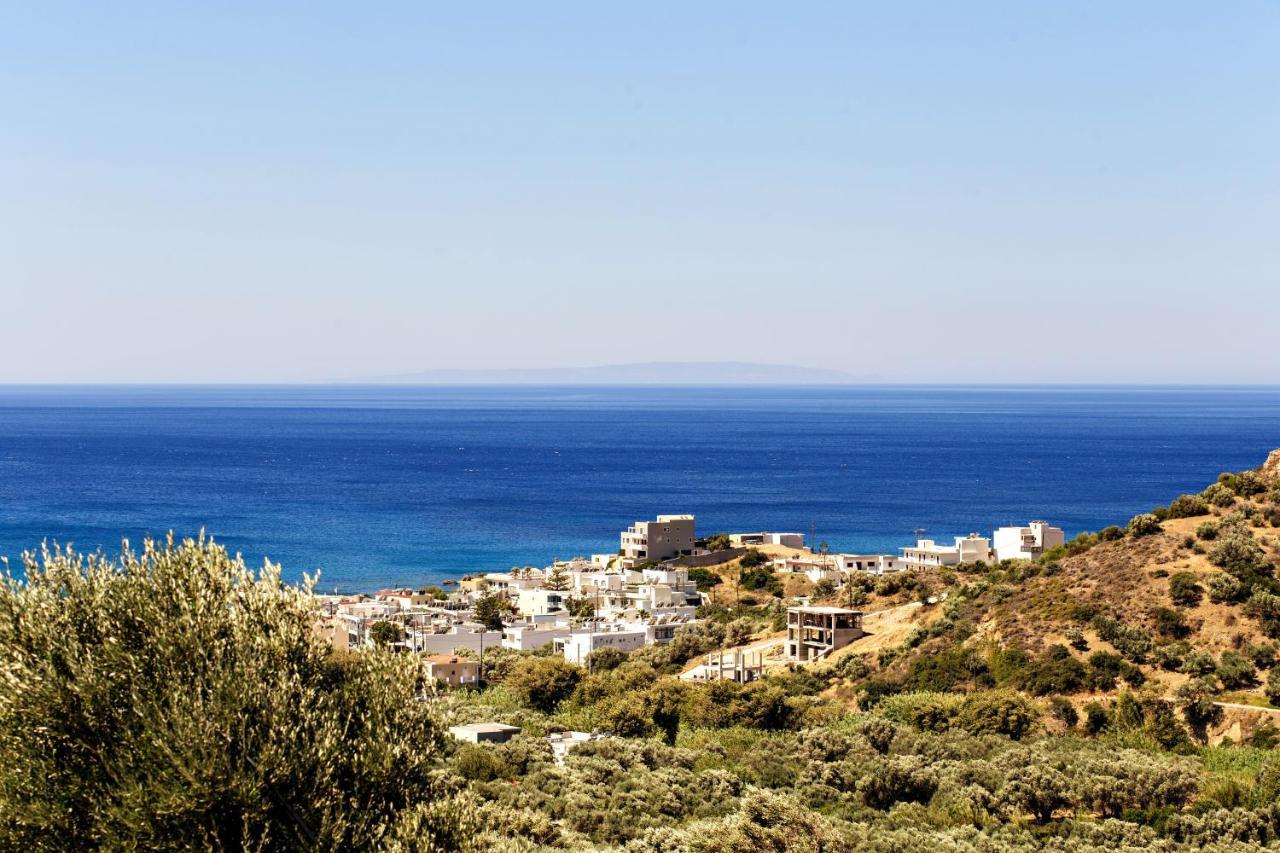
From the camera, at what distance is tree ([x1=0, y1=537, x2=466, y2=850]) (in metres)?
11.5

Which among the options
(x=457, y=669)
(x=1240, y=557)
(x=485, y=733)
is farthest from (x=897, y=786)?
(x=457, y=669)

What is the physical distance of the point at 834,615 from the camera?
47188 millimetres

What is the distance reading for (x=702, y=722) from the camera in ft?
115

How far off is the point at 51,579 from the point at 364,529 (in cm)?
9335

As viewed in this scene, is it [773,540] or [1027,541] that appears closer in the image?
[1027,541]

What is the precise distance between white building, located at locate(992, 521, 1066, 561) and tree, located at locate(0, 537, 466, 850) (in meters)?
56.6

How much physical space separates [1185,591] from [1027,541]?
96.4ft

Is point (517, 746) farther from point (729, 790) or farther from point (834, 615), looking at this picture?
point (834, 615)

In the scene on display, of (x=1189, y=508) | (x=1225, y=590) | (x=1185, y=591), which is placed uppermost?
(x=1189, y=508)

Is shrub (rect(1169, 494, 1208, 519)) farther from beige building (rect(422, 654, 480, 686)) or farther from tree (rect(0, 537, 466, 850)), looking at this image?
tree (rect(0, 537, 466, 850))

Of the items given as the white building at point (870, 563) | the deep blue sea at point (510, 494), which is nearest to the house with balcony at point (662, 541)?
the white building at point (870, 563)

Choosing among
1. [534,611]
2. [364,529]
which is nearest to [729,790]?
[534,611]

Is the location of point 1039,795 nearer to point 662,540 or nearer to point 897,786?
point 897,786

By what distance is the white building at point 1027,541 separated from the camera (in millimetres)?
66250
